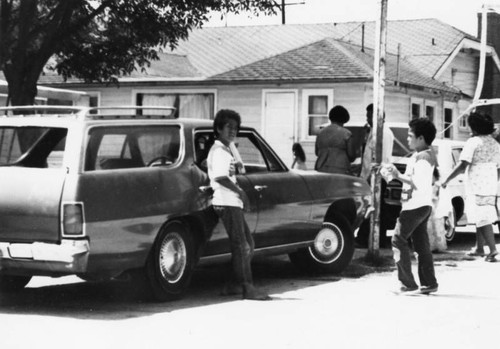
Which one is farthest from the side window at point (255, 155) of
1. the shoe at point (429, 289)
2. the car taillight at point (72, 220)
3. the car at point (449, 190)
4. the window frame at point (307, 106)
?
the window frame at point (307, 106)

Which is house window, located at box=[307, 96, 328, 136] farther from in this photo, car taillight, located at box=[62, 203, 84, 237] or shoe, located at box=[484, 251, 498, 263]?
car taillight, located at box=[62, 203, 84, 237]

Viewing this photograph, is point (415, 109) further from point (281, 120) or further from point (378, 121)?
point (378, 121)

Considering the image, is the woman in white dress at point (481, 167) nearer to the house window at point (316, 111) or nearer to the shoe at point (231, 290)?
the shoe at point (231, 290)

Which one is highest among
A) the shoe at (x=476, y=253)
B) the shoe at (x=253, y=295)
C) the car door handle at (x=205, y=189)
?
the car door handle at (x=205, y=189)

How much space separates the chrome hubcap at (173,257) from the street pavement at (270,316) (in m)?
0.27

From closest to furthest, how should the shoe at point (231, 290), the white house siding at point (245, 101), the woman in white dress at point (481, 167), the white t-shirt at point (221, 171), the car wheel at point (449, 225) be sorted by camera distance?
the white t-shirt at point (221, 171), the shoe at point (231, 290), the woman in white dress at point (481, 167), the car wheel at point (449, 225), the white house siding at point (245, 101)

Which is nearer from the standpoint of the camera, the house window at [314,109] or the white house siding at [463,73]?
the house window at [314,109]

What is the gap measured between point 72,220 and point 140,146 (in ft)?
4.71

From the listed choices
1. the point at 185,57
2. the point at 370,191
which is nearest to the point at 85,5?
the point at 370,191

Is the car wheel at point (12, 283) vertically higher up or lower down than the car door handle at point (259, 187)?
lower down

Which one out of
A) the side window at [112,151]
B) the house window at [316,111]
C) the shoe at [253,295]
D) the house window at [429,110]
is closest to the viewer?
the side window at [112,151]

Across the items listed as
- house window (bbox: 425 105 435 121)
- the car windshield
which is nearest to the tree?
the car windshield

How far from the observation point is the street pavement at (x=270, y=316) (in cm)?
755

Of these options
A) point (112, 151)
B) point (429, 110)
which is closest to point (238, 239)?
point (112, 151)
